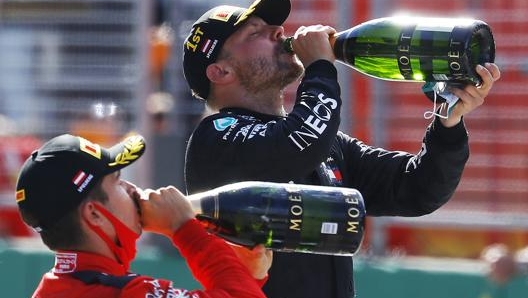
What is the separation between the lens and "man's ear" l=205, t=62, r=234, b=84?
455 centimetres

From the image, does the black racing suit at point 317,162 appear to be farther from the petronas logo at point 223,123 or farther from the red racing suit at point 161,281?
the red racing suit at point 161,281

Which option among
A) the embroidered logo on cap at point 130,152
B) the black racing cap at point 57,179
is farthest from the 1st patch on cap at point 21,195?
the embroidered logo on cap at point 130,152

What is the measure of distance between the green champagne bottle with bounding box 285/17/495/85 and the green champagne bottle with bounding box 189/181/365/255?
2.22 ft

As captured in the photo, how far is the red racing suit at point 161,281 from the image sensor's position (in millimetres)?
3449

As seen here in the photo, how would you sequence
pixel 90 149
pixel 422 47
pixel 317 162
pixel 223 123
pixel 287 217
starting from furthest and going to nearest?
pixel 223 123, pixel 317 162, pixel 422 47, pixel 90 149, pixel 287 217

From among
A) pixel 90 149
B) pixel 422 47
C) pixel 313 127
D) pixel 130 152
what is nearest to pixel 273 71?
pixel 313 127

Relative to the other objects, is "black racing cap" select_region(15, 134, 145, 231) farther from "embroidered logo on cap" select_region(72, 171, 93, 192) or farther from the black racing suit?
the black racing suit

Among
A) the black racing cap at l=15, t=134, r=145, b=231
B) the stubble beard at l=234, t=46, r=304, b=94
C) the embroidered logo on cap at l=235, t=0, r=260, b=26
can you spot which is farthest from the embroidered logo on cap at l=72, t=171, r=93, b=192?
the embroidered logo on cap at l=235, t=0, r=260, b=26

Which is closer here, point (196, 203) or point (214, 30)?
point (196, 203)

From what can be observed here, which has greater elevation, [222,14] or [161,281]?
[222,14]

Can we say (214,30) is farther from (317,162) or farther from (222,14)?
(317,162)

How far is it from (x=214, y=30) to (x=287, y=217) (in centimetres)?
127

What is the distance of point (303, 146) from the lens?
13.5ft

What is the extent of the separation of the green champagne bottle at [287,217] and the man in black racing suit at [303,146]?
0.59 metres
